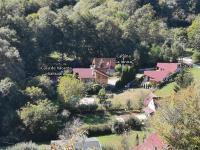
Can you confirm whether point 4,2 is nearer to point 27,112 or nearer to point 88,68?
point 88,68

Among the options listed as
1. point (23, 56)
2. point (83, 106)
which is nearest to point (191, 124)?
point (83, 106)

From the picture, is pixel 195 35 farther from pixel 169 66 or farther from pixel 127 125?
pixel 127 125

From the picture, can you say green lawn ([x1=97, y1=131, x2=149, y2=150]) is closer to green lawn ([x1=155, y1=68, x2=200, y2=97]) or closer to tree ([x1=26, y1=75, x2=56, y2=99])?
tree ([x1=26, y1=75, x2=56, y2=99])

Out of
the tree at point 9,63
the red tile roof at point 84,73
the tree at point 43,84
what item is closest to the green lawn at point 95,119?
the tree at point 43,84

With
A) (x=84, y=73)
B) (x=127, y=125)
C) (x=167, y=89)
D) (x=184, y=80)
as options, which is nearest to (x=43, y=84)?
(x=84, y=73)

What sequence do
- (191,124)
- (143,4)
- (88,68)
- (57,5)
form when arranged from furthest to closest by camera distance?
1. (143,4)
2. (57,5)
3. (88,68)
4. (191,124)

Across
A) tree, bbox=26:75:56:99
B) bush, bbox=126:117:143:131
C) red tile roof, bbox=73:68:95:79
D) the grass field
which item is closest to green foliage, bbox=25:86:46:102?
tree, bbox=26:75:56:99
